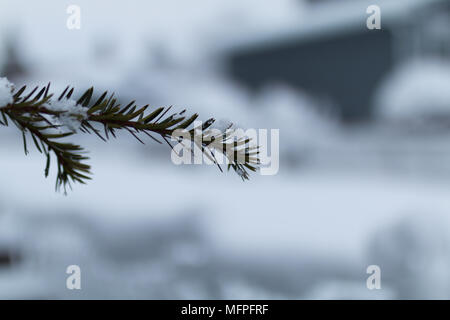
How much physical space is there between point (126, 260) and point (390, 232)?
105 centimetres

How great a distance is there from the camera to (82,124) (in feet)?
1.06

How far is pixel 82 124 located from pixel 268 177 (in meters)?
5.24

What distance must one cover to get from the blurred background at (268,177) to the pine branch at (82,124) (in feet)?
0.98

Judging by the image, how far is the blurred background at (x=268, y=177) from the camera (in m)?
1.92

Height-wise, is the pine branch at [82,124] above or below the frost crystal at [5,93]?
below

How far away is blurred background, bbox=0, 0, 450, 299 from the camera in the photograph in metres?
1.92

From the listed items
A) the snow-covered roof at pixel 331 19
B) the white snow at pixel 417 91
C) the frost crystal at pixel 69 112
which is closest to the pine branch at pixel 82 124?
the frost crystal at pixel 69 112

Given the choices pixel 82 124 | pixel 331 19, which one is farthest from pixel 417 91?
pixel 82 124

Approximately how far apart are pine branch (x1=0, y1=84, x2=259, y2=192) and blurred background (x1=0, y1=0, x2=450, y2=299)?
299mm

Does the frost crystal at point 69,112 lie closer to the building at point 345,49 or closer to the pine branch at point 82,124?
the pine branch at point 82,124

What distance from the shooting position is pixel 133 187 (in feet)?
16.9

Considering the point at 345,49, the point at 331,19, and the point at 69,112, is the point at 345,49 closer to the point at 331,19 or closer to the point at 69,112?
the point at 331,19
